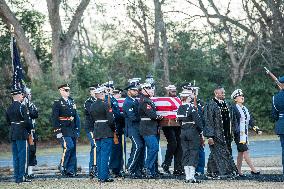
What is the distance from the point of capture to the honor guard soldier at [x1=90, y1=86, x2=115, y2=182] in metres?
13.8

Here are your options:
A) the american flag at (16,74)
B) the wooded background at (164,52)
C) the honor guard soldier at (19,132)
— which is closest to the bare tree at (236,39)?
the wooded background at (164,52)

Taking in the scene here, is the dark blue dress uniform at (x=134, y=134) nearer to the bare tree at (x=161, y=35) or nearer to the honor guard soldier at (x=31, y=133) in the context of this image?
the honor guard soldier at (x=31, y=133)

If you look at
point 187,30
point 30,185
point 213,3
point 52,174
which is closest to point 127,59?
point 187,30

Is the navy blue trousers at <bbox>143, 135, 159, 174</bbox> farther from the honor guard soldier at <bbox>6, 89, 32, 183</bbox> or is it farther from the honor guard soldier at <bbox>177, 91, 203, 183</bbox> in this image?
the honor guard soldier at <bbox>6, 89, 32, 183</bbox>

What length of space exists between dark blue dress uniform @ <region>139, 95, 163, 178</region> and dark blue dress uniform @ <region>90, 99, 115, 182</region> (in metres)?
0.79

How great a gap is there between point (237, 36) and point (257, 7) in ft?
7.85

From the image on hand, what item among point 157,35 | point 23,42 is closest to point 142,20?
point 157,35

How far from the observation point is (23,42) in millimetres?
32750

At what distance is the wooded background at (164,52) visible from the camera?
108ft

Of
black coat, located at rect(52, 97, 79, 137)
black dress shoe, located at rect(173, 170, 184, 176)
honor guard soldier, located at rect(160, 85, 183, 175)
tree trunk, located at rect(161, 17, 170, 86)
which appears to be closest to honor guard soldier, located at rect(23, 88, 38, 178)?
black coat, located at rect(52, 97, 79, 137)

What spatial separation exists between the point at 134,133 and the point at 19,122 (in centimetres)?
248

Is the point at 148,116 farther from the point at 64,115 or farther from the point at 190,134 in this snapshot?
the point at 64,115

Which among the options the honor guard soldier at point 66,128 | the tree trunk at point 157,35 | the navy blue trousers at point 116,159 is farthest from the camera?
the tree trunk at point 157,35

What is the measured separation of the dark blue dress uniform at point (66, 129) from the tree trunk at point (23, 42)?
1720cm
